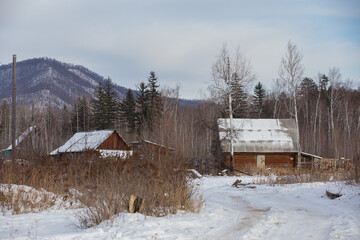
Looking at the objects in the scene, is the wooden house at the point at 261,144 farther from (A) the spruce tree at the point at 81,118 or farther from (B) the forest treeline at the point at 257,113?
(A) the spruce tree at the point at 81,118

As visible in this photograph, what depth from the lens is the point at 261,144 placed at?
33.1m

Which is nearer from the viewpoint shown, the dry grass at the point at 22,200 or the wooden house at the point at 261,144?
the dry grass at the point at 22,200

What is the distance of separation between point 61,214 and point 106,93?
1806 inches

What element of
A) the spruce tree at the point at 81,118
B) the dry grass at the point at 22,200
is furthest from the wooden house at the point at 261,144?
the spruce tree at the point at 81,118

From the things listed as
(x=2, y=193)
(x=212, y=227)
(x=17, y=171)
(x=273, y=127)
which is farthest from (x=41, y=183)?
(x=273, y=127)

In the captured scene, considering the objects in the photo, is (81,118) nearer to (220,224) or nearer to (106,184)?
(106,184)

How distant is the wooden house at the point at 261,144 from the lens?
3262 cm

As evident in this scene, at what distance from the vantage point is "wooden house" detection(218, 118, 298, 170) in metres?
32.6

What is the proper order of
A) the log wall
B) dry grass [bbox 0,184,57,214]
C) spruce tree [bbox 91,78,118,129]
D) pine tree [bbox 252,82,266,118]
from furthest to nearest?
pine tree [bbox 252,82,266,118], spruce tree [bbox 91,78,118,129], the log wall, dry grass [bbox 0,184,57,214]

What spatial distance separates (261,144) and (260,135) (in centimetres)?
118

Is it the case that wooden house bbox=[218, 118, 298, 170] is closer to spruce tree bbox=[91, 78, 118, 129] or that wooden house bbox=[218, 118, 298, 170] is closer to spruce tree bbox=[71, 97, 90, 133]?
spruce tree bbox=[91, 78, 118, 129]

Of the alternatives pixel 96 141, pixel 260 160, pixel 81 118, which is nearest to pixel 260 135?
pixel 260 160

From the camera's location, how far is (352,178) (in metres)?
14.8

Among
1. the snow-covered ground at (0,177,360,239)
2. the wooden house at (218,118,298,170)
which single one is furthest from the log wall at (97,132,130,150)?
the snow-covered ground at (0,177,360,239)
